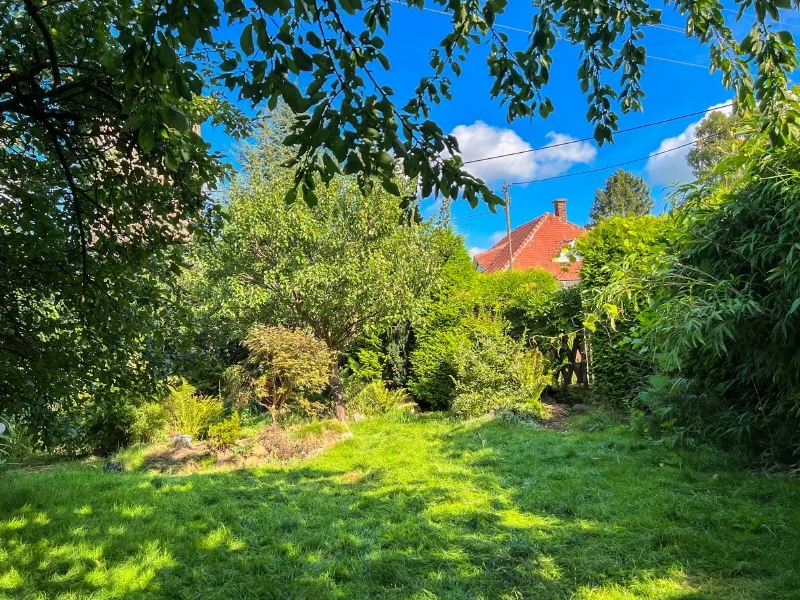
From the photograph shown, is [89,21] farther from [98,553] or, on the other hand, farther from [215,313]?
[215,313]

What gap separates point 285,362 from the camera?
738 centimetres

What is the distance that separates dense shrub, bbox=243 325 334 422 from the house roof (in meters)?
13.3

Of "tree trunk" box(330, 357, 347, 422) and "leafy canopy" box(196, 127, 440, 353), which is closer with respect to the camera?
"leafy canopy" box(196, 127, 440, 353)

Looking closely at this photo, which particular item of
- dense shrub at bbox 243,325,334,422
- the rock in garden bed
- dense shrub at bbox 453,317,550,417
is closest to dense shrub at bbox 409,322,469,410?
dense shrub at bbox 453,317,550,417

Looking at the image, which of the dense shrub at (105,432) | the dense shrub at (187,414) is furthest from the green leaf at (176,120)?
the dense shrub at (187,414)

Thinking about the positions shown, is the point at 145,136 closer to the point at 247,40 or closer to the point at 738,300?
the point at 247,40

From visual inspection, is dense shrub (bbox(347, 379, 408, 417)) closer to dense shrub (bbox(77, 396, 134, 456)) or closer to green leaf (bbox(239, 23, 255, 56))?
dense shrub (bbox(77, 396, 134, 456))

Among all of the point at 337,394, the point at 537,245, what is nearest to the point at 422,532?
the point at 337,394

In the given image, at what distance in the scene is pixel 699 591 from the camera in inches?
96.5

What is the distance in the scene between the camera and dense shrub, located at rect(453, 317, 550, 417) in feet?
26.0

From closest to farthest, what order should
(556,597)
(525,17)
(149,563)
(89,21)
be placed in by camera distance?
(525,17) < (89,21) < (556,597) < (149,563)

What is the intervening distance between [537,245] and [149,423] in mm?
17727

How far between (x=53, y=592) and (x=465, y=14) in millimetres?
3402

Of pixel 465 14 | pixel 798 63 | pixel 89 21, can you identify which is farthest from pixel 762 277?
pixel 89 21
